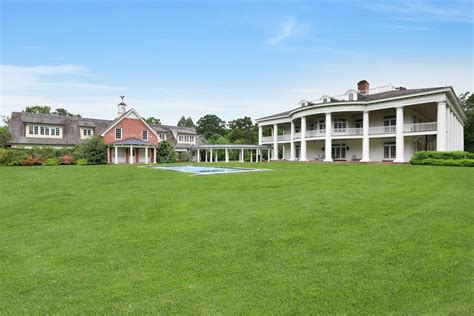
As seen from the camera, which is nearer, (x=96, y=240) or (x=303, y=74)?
(x=96, y=240)

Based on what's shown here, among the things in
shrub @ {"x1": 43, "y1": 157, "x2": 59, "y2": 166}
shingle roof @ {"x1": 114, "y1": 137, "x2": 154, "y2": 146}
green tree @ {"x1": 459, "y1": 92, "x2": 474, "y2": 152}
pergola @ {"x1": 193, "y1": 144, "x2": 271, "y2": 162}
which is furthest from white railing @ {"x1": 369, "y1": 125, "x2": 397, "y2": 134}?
shrub @ {"x1": 43, "y1": 157, "x2": 59, "y2": 166}

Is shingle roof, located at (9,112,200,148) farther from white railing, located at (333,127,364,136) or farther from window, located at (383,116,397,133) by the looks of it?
window, located at (383,116,397,133)

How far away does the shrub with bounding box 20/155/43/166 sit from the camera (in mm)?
28077

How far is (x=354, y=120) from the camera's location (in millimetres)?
33875

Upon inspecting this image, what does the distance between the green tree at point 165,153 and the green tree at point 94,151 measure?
23.6 ft

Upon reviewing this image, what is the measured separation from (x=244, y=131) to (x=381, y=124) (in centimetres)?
4392

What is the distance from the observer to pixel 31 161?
28.5 m

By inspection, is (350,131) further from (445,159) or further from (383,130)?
(445,159)

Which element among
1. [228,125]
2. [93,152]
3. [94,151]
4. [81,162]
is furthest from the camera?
[228,125]

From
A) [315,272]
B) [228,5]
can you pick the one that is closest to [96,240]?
[315,272]

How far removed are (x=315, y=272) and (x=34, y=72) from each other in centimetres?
3141

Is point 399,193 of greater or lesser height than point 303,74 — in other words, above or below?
below

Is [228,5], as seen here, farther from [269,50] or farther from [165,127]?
[165,127]

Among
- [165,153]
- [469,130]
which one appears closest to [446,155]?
[165,153]
